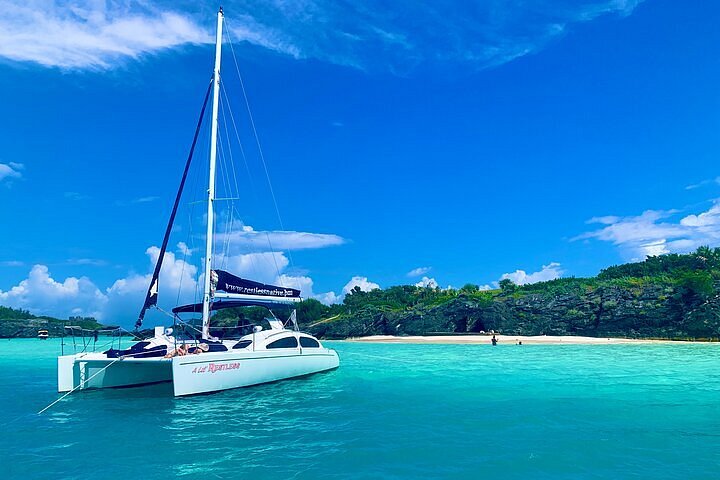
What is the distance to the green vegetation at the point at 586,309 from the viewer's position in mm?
63250

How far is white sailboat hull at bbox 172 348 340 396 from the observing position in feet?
59.4

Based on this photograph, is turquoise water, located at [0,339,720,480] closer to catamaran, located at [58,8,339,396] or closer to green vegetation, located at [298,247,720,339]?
catamaran, located at [58,8,339,396]

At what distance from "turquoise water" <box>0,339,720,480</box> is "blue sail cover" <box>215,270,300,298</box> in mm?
4553

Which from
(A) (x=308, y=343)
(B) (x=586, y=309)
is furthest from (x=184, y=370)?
(B) (x=586, y=309)

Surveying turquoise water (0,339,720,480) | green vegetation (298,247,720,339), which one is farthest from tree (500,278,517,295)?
turquoise water (0,339,720,480)

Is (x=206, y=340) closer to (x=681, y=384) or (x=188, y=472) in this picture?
(x=188, y=472)

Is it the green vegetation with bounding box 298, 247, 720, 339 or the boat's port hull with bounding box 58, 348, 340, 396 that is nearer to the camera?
the boat's port hull with bounding box 58, 348, 340, 396

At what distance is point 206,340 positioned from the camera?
2144cm

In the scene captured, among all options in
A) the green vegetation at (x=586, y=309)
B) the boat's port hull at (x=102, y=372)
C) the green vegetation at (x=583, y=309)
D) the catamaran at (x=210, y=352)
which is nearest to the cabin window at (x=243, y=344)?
the catamaran at (x=210, y=352)

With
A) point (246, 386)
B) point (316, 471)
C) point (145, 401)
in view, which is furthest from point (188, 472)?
point (246, 386)

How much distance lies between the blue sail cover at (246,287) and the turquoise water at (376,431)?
4.55m

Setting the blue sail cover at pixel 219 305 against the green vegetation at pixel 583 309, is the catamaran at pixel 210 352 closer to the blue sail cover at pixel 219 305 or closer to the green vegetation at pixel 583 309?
the blue sail cover at pixel 219 305

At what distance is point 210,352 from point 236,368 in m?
1.24

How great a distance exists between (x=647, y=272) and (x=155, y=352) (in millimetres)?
83688
